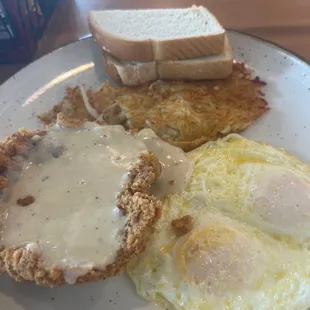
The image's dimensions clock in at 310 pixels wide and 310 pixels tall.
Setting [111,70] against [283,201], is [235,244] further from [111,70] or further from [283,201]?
[111,70]

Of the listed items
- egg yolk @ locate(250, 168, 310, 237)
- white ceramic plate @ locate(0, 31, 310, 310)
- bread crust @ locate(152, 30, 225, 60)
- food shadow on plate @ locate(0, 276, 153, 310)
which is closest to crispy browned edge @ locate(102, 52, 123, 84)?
white ceramic plate @ locate(0, 31, 310, 310)

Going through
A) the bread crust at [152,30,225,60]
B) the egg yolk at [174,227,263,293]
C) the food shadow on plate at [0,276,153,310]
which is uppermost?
the bread crust at [152,30,225,60]

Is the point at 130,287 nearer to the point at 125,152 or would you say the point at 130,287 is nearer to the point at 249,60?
the point at 125,152

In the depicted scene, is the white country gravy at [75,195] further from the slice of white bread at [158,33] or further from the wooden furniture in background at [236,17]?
the wooden furniture in background at [236,17]

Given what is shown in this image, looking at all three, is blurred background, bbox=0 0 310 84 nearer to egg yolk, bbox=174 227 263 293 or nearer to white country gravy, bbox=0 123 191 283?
white country gravy, bbox=0 123 191 283

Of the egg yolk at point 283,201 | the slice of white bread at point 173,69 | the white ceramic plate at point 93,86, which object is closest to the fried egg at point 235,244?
the egg yolk at point 283,201

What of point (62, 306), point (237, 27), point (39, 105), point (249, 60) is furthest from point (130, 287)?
point (237, 27)

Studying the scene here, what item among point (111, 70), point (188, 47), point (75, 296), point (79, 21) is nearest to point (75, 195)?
point (75, 296)
